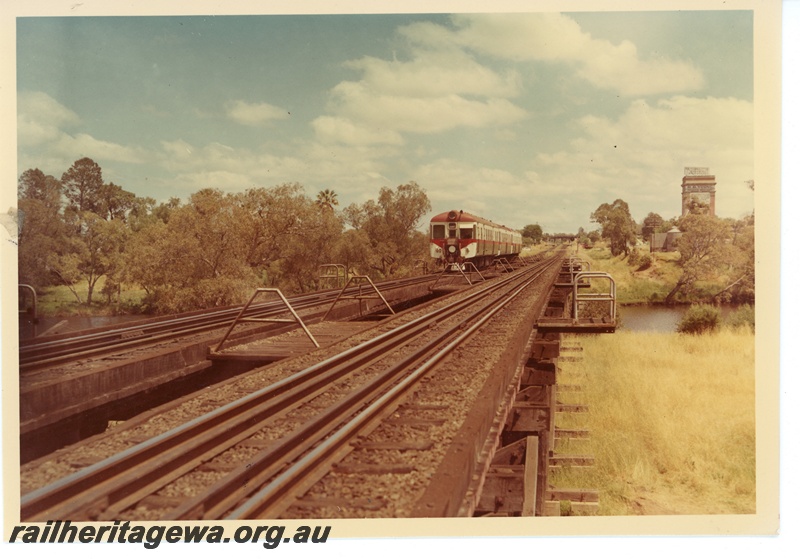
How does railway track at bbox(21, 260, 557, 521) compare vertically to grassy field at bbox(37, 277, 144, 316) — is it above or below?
below

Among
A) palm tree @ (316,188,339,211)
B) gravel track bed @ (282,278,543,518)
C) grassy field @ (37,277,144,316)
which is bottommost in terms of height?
gravel track bed @ (282,278,543,518)

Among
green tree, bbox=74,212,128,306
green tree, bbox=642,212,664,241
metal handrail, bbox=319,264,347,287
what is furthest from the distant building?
metal handrail, bbox=319,264,347,287

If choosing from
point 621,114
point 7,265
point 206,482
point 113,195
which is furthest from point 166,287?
point 621,114

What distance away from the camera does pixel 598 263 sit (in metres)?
7.75

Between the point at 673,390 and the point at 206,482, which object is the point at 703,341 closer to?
the point at 673,390

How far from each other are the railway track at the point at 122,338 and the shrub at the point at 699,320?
535 cm

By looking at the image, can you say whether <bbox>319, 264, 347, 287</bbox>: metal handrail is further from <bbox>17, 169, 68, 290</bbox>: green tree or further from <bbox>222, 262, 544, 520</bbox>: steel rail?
<bbox>17, 169, 68, 290</bbox>: green tree

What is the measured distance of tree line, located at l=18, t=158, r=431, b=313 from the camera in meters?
5.61

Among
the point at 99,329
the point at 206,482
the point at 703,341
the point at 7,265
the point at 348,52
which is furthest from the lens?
the point at 99,329

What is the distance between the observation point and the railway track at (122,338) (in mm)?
5727

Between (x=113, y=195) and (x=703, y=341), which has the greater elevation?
(x=113, y=195)

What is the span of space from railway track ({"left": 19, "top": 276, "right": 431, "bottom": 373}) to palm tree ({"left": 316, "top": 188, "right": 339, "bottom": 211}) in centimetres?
199

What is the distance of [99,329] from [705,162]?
24.1 ft

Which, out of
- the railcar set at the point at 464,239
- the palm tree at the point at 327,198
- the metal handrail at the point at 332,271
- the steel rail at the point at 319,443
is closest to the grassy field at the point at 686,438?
the steel rail at the point at 319,443
